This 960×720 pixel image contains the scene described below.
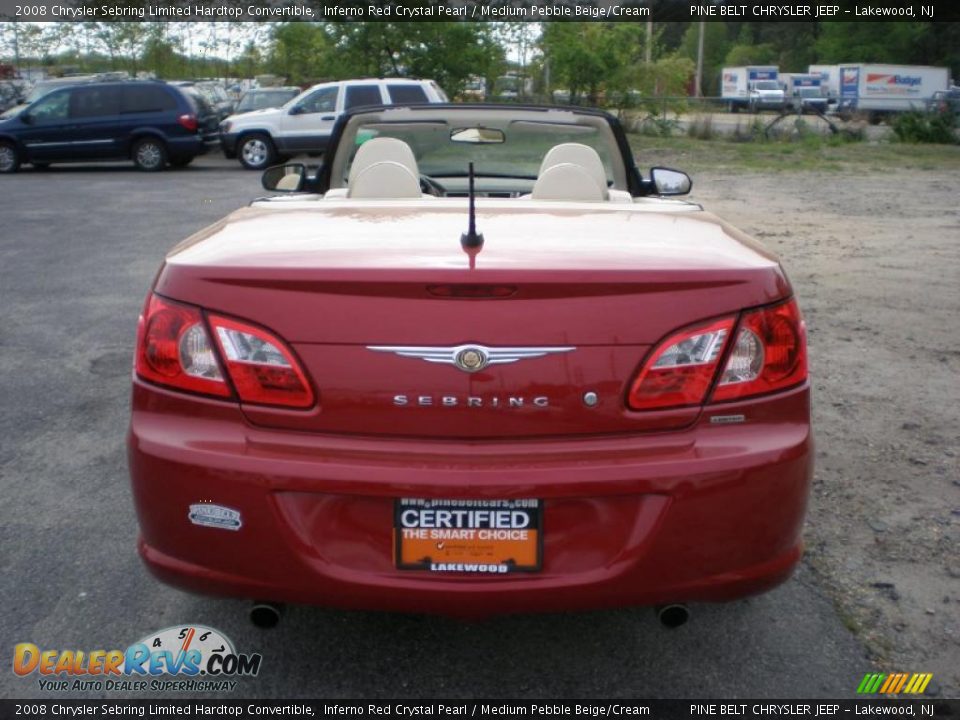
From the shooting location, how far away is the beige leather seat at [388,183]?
4.16m

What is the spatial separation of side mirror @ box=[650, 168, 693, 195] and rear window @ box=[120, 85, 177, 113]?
18.4 meters

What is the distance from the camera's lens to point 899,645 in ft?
10.4

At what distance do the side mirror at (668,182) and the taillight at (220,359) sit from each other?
3011mm

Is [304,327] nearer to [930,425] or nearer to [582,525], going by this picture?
[582,525]

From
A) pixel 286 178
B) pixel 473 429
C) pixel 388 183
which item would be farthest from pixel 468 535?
pixel 286 178

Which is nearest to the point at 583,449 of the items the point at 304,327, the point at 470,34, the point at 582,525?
the point at 582,525

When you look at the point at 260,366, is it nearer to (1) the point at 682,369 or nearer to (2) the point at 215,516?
(2) the point at 215,516

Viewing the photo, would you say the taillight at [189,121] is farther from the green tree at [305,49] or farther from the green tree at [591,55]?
the green tree at [591,55]

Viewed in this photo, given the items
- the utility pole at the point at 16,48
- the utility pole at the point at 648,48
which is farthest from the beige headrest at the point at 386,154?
the utility pole at the point at 16,48

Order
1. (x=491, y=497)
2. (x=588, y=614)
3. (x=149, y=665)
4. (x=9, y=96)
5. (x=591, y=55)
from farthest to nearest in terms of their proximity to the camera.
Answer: (x=9, y=96) < (x=591, y=55) < (x=588, y=614) < (x=149, y=665) < (x=491, y=497)

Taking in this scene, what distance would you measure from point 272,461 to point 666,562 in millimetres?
972

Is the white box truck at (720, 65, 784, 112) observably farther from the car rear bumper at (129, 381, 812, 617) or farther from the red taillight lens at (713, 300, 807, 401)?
the car rear bumper at (129, 381, 812, 617)

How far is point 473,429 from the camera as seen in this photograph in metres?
2.55

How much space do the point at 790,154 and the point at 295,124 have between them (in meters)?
11.6
